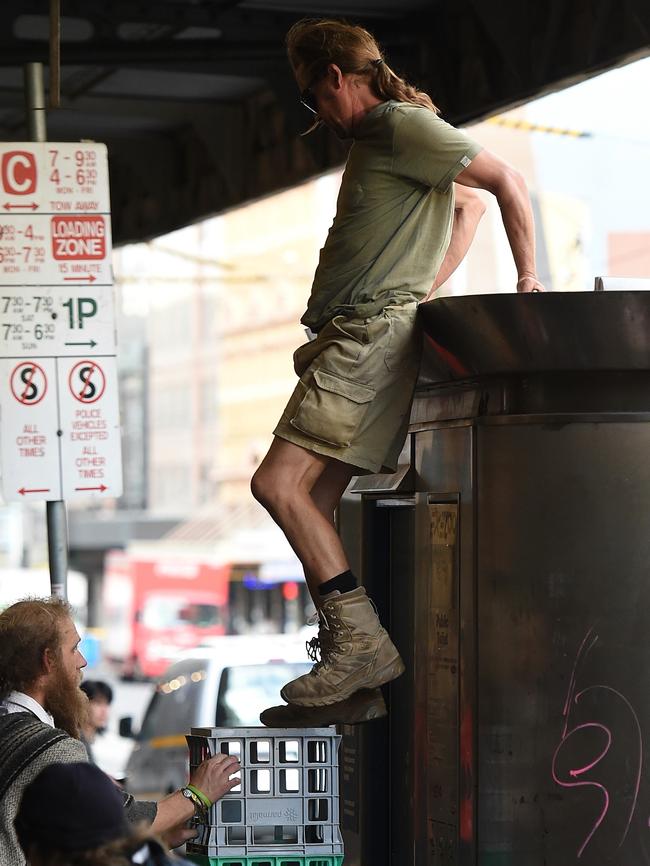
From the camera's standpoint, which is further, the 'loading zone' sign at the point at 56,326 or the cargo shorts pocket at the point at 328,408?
the 'loading zone' sign at the point at 56,326

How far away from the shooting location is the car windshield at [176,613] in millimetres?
43938

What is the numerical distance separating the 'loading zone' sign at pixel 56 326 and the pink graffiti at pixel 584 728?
255 cm

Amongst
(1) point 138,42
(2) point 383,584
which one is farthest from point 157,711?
(2) point 383,584

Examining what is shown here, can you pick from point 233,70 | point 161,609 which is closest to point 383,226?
point 233,70

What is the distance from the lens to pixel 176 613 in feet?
145

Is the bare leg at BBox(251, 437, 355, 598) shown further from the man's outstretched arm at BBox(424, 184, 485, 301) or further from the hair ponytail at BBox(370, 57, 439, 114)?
the hair ponytail at BBox(370, 57, 439, 114)

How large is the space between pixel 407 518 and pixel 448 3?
4284mm

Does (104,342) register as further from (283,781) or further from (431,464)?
(283,781)

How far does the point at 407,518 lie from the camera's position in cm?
549

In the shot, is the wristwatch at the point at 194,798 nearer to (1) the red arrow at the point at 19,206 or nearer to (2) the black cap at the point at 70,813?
(2) the black cap at the point at 70,813

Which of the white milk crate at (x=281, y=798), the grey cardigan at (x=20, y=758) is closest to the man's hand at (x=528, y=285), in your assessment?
the white milk crate at (x=281, y=798)

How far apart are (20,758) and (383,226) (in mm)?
1958

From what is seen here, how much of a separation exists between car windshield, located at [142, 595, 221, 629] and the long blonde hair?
129 ft

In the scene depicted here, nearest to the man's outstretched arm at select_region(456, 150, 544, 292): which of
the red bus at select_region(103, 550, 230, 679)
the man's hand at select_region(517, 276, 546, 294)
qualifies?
the man's hand at select_region(517, 276, 546, 294)
